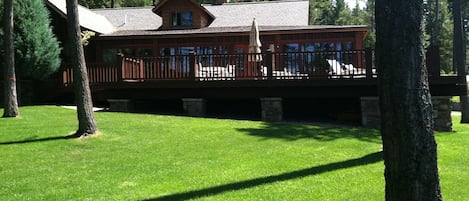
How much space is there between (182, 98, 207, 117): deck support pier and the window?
9.81 metres

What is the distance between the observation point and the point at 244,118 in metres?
12.6

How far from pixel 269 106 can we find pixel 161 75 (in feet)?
10.9

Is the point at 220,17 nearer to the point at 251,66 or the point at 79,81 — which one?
the point at 251,66

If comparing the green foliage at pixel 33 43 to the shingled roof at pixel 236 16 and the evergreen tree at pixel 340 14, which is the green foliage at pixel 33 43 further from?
the evergreen tree at pixel 340 14

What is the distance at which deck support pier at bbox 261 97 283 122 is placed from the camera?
40.2 feet

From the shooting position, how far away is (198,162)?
7078 millimetres

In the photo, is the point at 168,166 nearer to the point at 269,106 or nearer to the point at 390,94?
the point at 390,94

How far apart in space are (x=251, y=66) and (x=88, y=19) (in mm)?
11150

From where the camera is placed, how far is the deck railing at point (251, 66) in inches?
477

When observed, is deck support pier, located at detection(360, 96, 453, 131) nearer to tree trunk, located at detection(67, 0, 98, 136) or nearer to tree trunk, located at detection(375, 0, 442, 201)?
tree trunk, located at detection(67, 0, 98, 136)

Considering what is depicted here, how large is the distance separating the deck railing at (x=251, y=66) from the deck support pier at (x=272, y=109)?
61cm

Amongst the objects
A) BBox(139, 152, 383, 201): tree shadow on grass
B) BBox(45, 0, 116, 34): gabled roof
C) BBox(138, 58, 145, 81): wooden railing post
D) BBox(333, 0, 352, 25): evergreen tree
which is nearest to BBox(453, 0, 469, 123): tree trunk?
BBox(139, 152, 383, 201): tree shadow on grass

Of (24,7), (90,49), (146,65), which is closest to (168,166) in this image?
(146,65)

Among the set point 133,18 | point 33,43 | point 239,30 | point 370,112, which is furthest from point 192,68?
point 133,18
